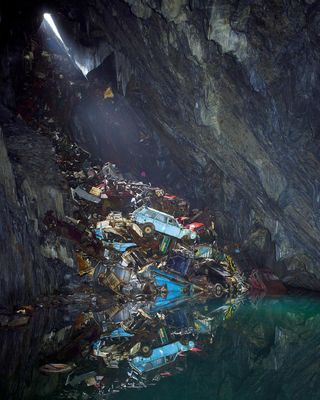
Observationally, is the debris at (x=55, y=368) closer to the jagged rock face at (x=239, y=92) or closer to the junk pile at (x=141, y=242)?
the junk pile at (x=141, y=242)

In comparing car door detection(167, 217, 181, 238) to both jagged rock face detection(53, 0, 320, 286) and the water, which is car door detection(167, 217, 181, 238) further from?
the water

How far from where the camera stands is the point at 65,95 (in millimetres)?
21062

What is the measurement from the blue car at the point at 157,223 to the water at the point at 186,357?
5567 millimetres

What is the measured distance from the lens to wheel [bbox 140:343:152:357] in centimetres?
657

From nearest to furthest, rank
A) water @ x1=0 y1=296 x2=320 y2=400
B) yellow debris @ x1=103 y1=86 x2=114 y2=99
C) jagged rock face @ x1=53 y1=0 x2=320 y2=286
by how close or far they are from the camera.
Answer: water @ x1=0 y1=296 x2=320 y2=400 < jagged rock face @ x1=53 y1=0 x2=320 y2=286 < yellow debris @ x1=103 y1=86 x2=114 y2=99

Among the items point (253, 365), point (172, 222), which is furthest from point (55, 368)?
point (172, 222)

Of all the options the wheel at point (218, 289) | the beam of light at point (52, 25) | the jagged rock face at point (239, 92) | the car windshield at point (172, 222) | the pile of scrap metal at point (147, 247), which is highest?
Answer: the beam of light at point (52, 25)

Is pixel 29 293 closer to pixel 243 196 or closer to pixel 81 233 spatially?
pixel 81 233

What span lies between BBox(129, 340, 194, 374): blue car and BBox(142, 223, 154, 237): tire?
864 centimetres

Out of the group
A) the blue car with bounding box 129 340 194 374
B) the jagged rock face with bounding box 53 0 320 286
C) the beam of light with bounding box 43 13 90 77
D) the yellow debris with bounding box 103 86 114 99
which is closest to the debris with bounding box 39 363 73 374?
the blue car with bounding box 129 340 194 374

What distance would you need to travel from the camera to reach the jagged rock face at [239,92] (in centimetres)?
935

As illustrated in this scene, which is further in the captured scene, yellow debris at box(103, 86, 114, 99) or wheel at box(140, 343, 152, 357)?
yellow debris at box(103, 86, 114, 99)

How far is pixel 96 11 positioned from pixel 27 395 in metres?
16.0

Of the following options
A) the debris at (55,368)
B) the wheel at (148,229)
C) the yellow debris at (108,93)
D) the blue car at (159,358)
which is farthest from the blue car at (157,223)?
the debris at (55,368)
